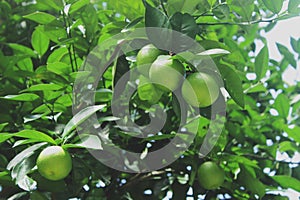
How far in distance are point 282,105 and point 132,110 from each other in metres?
0.44

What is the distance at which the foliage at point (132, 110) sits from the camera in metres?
0.81

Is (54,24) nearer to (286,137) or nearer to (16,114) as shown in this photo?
(16,114)

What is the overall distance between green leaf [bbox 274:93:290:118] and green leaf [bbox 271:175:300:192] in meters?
0.21

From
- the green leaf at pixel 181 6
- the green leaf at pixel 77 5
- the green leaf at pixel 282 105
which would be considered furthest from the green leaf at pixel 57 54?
the green leaf at pixel 282 105

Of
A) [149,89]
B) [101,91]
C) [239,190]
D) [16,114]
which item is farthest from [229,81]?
[16,114]

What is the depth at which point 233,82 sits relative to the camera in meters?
0.82

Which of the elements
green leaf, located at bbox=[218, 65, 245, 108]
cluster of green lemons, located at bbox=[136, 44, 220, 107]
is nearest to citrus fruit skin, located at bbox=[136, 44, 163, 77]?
cluster of green lemons, located at bbox=[136, 44, 220, 107]

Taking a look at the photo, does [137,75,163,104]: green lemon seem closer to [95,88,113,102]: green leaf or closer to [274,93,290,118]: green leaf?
[95,88,113,102]: green leaf

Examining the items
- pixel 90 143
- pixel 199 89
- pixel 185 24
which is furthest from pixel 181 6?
pixel 90 143

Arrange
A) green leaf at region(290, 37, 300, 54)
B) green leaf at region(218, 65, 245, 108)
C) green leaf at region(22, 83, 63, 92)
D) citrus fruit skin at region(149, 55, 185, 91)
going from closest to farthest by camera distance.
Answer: citrus fruit skin at region(149, 55, 185, 91) < green leaf at region(218, 65, 245, 108) < green leaf at region(22, 83, 63, 92) < green leaf at region(290, 37, 300, 54)

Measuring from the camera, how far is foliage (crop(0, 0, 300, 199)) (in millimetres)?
815

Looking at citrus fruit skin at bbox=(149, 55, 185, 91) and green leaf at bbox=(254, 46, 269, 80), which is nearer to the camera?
citrus fruit skin at bbox=(149, 55, 185, 91)

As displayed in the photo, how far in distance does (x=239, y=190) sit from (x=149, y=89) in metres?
0.44

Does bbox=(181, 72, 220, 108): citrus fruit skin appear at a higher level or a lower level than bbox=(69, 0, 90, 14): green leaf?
lower
